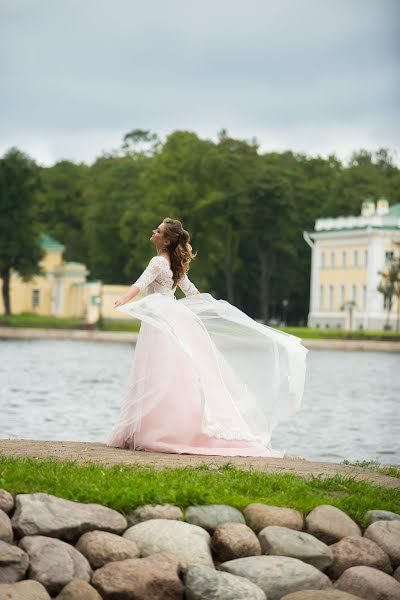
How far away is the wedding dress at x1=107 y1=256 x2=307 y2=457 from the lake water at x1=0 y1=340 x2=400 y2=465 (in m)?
5.83

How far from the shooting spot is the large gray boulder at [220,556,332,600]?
7695 mm

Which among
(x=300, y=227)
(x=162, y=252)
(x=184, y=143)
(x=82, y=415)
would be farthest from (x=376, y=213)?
(x=162, y=252)

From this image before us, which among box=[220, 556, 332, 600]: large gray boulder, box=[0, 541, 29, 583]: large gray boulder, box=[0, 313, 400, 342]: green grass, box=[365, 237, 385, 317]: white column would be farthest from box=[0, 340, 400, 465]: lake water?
box=[365, 237, 385, 317]: white column

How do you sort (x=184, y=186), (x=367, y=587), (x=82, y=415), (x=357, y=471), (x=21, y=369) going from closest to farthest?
1. (x=367, y=587)
2. (x=357, y=471)
3. (x=82, y=415)
4. (x=21, y=369)
5. (x=184, y=186)

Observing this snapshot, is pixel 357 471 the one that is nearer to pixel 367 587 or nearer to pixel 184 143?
pixel 367 587

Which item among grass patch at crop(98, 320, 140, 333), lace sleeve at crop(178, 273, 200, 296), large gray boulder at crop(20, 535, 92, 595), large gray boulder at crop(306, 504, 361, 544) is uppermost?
lace sleeve at crop(178, 273, 200, 296)

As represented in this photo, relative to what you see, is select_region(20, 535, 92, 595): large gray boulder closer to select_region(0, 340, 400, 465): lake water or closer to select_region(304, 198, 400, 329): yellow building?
select_region(0, 340, 400, 465): lake water

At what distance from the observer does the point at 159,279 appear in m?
11.4

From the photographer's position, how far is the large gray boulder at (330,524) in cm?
837

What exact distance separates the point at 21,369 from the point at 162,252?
3246 cm

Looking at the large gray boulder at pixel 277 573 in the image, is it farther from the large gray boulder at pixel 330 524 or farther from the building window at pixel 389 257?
the building window at pixel 389 257

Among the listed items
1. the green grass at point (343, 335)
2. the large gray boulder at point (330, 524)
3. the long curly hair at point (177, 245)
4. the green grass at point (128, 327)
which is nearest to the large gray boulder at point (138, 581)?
the large gray boulder at point (330, 524)

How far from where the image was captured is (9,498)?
26.1 feet

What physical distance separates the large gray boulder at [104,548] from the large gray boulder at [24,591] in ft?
1.56
